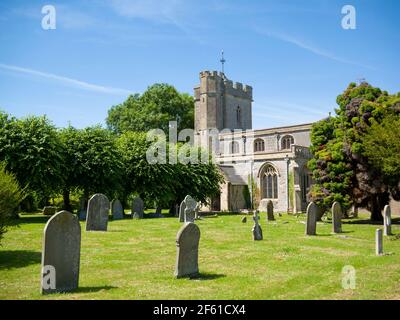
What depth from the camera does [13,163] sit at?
23.8 metres

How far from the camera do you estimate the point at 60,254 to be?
26.8 feet

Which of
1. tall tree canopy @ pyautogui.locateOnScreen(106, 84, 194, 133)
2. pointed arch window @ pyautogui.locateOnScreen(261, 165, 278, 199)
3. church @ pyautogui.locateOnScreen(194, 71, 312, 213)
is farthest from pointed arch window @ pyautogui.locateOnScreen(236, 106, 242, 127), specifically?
pointed arch window @ pyautogui.locateOnScreen(261, 165, 278, 199)

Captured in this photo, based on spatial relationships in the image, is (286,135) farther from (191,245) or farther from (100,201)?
(191,245)

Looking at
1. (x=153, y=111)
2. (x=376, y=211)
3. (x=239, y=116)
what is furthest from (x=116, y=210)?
(x=239, y=116)

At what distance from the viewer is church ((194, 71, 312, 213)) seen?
125ft

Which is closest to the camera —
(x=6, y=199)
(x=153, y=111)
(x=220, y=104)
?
(x=6, y=199)

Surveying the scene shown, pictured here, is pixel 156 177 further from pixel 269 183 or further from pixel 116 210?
pixel 269 183

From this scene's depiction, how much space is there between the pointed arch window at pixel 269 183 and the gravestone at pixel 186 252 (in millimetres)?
30210

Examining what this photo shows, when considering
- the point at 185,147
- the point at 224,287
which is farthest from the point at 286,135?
the point at 224,287

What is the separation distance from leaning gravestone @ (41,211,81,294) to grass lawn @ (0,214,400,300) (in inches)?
11.0

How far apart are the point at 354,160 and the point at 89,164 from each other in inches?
681

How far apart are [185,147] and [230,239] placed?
19001 millimetres
